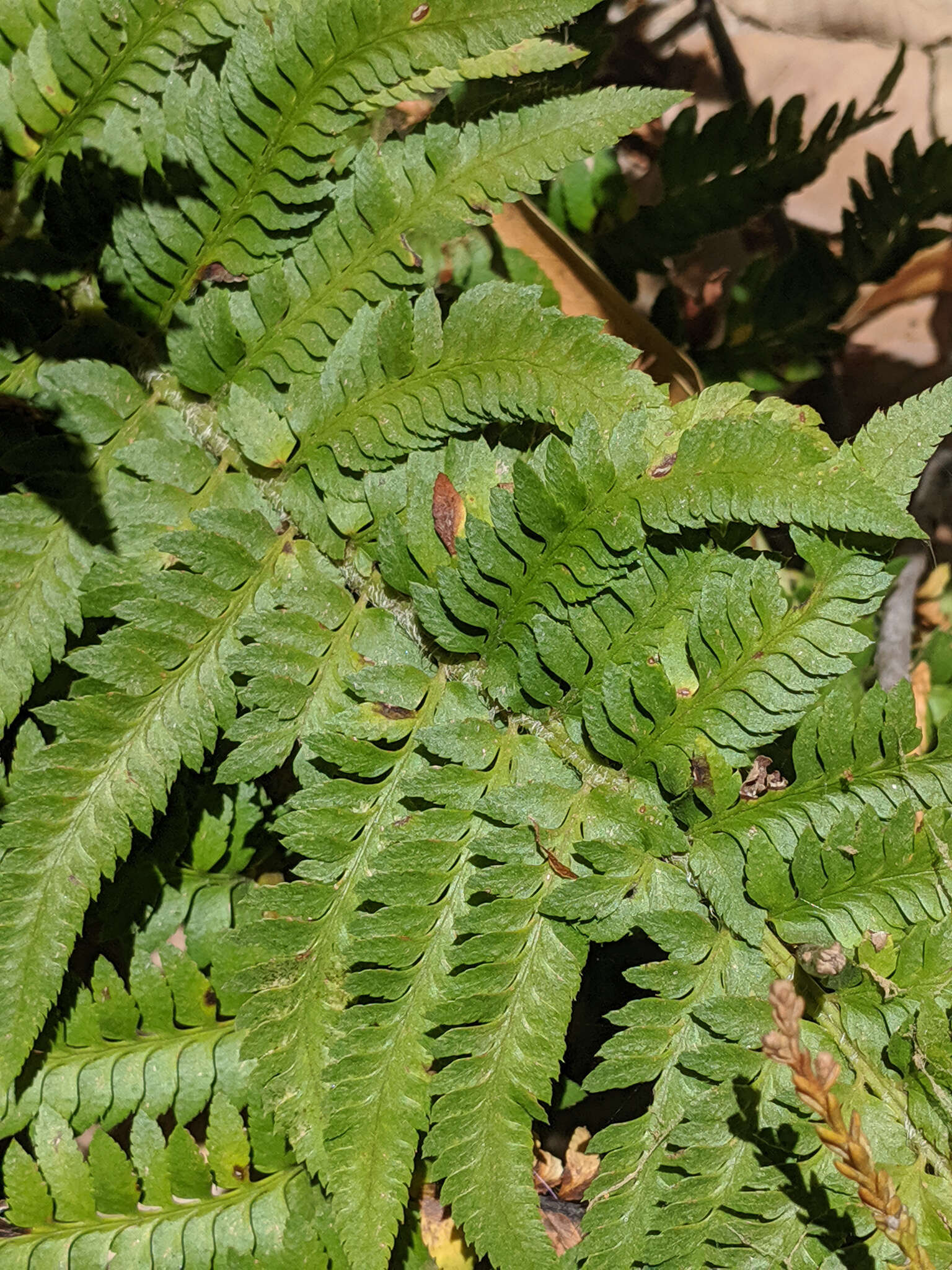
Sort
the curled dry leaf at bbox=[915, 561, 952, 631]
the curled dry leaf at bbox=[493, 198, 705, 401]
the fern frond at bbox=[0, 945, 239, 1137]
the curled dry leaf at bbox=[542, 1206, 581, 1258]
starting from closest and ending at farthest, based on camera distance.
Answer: the fern frond at bbox=[0, 945, 239, 1137]
the curled dry leaf at bbox=[542, 1206, 581, 1258]
the curled dry leaf at bbox=[493, 198, 705, 401]
the curled dry leaf at bbox=[915, 561, 952, 631]

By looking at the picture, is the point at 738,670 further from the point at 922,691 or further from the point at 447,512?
the point at 922,691

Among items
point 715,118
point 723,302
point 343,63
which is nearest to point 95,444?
point 343,63

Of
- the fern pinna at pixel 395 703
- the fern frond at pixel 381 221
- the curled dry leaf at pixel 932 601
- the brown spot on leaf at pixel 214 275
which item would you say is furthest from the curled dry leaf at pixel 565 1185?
the curled dry leaf at pixel 932 601

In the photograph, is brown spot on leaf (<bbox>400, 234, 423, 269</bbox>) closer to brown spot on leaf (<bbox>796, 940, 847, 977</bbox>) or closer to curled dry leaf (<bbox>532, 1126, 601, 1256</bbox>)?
brown spot on leaf (<bbox>796, 940, 847, 977</bbox>)

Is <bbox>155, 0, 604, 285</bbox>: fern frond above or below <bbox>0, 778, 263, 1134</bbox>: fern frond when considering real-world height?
above

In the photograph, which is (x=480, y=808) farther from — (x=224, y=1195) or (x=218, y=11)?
(x=218, y=11)

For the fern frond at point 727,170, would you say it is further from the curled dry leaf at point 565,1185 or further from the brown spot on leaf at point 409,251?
the curled dry leaf at point 565,1185

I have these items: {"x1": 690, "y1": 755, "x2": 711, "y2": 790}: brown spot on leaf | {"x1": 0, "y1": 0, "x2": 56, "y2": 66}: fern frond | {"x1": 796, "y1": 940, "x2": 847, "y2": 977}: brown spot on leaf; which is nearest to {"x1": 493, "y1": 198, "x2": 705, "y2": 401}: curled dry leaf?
{"x1": 0, "y1": 0, "x2": 56, "y2": 66}: fern frond
